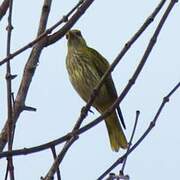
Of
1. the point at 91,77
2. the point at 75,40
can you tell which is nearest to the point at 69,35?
the point at 75,40

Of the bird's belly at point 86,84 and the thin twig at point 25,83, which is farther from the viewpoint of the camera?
the bird's belly at point 86,84

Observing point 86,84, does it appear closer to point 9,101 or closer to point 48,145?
point 9,101

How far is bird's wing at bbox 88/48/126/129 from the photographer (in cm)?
612

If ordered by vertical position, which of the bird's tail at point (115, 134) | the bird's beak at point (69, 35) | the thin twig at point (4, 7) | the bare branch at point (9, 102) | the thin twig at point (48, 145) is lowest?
the thin twig at point (48, 145)

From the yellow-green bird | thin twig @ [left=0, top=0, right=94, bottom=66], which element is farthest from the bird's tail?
thin twig @ [left=0, top=0, right=94, bottom=66]

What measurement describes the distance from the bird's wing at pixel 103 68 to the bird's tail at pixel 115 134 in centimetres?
15

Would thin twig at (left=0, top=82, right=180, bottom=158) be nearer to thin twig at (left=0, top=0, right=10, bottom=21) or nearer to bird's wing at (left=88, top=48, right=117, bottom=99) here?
thin twig at (left=0, top=0, right=10, bottom=21)

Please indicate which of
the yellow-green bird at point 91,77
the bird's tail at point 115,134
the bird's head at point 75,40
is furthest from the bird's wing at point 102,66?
the bird's tail at point 115,134

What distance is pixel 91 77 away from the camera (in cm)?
630

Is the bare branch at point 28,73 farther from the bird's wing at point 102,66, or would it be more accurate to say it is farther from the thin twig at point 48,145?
the bird's wing at point 102,66

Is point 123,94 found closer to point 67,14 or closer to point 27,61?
point 67,14

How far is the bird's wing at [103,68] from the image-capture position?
6.12 meters

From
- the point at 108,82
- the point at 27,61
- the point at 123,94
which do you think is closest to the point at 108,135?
the point at 108,82

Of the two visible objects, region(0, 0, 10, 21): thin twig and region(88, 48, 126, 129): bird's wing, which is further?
region(88, 48, 126, 129): bird's wing
